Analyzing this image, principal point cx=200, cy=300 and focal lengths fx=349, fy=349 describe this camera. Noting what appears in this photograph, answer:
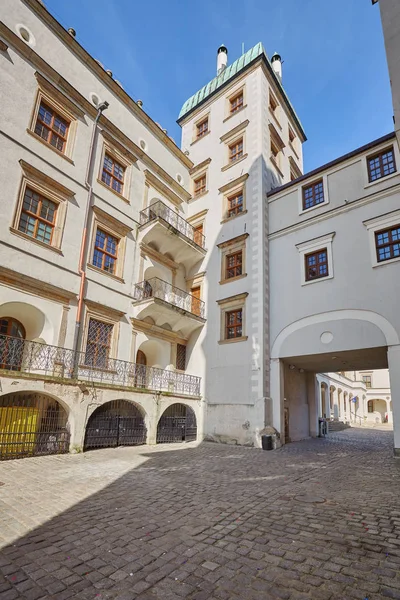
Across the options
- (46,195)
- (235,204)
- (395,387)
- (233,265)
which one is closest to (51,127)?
(46,195)

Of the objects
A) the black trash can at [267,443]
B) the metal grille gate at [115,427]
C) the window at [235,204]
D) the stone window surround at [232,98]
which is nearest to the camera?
the metal grille gate at [115,427]

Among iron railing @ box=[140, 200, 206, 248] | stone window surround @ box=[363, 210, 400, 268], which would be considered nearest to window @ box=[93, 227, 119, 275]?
iron railing @ box=[140, 200, 206, 248]

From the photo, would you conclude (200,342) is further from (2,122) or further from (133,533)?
(133,533)

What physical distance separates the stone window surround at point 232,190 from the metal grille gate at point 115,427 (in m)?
11.2

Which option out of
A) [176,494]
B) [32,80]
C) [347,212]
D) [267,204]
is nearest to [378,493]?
[176,494]

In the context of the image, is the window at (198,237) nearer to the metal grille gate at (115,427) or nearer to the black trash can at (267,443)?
the metal grille gate at (115,427)

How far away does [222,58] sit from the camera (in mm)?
25859

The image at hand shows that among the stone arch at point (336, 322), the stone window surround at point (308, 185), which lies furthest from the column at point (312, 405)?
the stone window surround at point (308, 185)

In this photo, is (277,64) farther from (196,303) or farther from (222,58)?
(196,303)

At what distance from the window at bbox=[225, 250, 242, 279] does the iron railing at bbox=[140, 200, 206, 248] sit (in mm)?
2096

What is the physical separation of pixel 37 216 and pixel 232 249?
9.64m

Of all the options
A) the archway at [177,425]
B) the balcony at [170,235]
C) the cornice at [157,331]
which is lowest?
the archway at [177,425]

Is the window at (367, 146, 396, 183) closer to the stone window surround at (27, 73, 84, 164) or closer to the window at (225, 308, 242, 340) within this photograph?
the window at (225, 308, 242, 340)

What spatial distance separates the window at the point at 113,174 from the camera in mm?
16734
